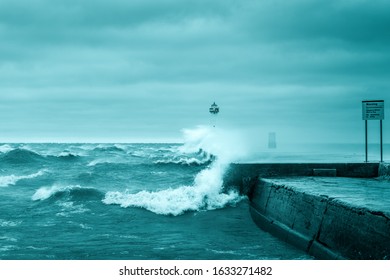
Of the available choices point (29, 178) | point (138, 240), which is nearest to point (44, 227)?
point (138, 240)

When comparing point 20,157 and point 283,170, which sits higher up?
point 283,170

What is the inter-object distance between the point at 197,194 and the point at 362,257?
24.7 ft

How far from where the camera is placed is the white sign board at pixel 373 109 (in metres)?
10.4

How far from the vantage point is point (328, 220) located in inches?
228

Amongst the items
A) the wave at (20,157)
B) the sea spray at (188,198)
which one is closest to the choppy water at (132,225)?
the sea spray at (188,198)

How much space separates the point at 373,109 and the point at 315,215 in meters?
5.40

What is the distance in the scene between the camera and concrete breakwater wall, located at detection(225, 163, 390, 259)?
4.79 meters

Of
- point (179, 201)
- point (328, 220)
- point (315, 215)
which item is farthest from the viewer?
point (179, 201)

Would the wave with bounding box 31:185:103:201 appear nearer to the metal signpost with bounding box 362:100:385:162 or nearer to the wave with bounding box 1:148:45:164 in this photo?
the metal signpost with bounding box 362:100:385:162

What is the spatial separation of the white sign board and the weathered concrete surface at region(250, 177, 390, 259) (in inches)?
110

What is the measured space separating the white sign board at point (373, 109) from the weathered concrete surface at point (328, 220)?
2785mm

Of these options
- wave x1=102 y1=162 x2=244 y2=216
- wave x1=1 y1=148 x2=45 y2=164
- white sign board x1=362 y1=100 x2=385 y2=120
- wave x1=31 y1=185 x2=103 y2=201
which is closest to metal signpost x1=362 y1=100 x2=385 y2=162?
white sign board x1=362 y1=100 x2=385 y2=120

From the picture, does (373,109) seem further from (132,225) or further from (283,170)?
(132,225)

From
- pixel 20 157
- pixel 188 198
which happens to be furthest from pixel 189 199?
pixel 20 157
